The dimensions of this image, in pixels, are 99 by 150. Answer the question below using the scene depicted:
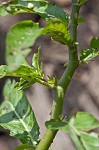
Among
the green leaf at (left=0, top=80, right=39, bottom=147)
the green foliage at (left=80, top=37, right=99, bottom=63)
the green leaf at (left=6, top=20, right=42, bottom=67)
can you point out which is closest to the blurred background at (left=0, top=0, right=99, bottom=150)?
the green leaf at (left=0, top=80, right=39, bottom=147)

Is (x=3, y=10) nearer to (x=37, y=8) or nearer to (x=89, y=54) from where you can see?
(x=37, y=8)

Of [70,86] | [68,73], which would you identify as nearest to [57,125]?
[68,73]

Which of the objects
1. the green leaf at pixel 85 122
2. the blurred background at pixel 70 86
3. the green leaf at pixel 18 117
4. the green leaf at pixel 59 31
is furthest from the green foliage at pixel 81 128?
the blurred background at pixel 70 86

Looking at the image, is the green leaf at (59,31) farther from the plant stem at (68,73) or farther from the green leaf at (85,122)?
the green leaf at (85,122)

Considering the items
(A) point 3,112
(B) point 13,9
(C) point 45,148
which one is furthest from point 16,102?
(B) point 13,9

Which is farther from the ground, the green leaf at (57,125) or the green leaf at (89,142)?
the green leaf at (57,125)
